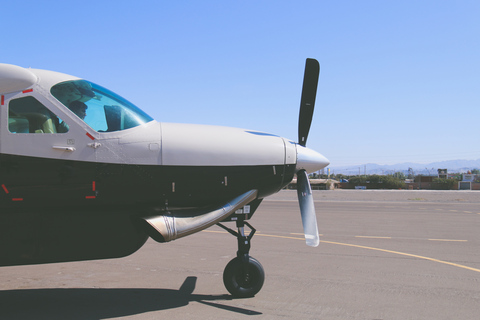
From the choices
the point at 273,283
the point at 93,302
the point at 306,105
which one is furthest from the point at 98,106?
the point at 273,283

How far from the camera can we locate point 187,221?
5508 mm

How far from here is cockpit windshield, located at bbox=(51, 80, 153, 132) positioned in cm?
530

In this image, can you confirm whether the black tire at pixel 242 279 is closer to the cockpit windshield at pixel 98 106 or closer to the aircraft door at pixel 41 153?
the aircraft door at pixel 41 153

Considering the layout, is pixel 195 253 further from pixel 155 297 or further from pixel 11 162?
pixel 11 162

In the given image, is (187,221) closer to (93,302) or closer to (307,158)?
(93,302)

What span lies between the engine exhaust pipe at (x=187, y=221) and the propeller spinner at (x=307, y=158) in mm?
822

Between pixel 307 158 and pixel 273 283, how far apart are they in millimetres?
2231

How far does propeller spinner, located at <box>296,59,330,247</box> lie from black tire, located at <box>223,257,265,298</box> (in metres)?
0.93

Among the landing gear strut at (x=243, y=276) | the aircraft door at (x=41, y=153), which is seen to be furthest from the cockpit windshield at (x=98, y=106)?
the landing gear strut at (x=243, y=276)

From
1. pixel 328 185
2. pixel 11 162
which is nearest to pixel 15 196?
pixel 11 162

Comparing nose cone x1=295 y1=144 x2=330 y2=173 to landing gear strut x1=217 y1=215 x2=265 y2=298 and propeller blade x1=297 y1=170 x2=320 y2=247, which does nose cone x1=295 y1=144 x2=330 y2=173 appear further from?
landing gear strut x1=217 y1=215 x2=265 y2=298

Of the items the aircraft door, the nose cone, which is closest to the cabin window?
the aircraft door

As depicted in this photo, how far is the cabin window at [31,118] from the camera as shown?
198 inches

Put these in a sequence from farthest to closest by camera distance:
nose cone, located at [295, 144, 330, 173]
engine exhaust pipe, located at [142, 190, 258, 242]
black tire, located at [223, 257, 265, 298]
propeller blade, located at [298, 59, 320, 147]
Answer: propeller blade, located at [298, 59, 320, 147] → nose cone, located at [295, 144, 330, 173] → black tire, located at [223, 257, 265, 298] → engine exhaust pipe, located at [142, 190, 258, 242]
